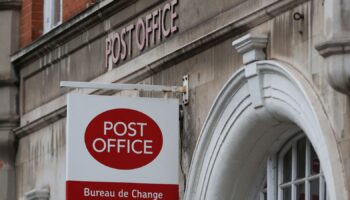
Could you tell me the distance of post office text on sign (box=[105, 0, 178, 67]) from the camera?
16875mm

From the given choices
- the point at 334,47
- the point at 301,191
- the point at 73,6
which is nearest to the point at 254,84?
the point at 301,191

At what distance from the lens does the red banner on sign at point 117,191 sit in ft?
51.7

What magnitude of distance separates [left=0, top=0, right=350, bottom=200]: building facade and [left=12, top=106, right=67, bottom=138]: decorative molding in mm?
28

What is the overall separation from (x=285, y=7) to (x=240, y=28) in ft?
3.42

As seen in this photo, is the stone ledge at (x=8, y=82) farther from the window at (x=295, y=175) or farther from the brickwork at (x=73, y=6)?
the window at (x=295, y=175)

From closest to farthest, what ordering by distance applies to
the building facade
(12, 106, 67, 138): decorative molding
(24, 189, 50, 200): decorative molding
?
the building facade → (12, 106, 67, 138): decorative molding → (24, 189, 50, 200): decorative molding

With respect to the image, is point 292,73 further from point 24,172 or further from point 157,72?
point 24,172

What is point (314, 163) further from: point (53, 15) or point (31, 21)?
point (31, 21)

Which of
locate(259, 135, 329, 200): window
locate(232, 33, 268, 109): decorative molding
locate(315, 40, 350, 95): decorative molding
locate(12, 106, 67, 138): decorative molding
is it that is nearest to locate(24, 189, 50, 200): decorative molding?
locate(12, 106, 67, 138): decorative molding

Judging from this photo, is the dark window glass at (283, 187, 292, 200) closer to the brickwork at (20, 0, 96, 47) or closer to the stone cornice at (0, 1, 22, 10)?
the brickwork at (20, 0, 96, 47)

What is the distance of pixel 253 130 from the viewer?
1498 centimetres

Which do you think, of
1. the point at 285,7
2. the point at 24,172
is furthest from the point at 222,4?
the point at 24,172

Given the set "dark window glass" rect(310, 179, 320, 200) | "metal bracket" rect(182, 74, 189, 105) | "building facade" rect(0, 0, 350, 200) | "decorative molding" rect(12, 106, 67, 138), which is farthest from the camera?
"decorative molding" rect(12, 106, 67, 138)

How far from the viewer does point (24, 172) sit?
70.2ft
